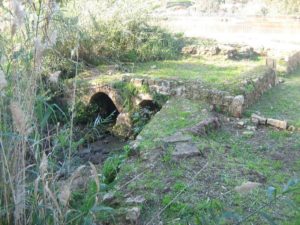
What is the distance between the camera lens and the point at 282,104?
21.2ft

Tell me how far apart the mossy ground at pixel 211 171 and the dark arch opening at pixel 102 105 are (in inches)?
68.7

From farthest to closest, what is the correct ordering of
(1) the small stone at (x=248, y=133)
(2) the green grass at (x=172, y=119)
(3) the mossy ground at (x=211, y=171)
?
1. (1) the small stone at (x=248, y=133)
2. (2) the green grass at (x=172, y=119)
3. (3) the mossy ground at (x=211, y=171)

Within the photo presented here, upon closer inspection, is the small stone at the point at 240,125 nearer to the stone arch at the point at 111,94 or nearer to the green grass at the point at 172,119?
the green grass at the point at 172,119

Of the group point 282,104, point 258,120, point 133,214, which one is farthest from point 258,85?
point 133,214

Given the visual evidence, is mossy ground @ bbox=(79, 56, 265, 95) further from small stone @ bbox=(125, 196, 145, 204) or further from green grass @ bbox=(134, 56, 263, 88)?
small stone @ bbox=(125, 196, 145, 204)

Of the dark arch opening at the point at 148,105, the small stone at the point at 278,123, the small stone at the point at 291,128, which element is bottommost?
the dark arch opening at the point at 148,105

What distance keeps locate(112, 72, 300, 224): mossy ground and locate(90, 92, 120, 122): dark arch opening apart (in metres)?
1.74

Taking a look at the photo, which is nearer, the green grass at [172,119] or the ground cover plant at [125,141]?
the ground cover plant at [125,141]

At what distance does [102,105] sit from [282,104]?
2.93 metres

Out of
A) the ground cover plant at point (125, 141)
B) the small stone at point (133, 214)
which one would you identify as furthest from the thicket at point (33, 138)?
the small stone at point (133, 214)

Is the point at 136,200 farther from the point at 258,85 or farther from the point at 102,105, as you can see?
the point at 102,105

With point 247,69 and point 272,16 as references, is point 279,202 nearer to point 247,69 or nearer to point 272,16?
point 247,69

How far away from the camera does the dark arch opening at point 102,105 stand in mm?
7359

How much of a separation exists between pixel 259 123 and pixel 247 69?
2049 millimetres
